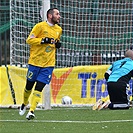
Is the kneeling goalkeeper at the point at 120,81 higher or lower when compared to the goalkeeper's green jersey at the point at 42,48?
lower

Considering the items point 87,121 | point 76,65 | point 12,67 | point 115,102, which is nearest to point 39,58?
point 87,121

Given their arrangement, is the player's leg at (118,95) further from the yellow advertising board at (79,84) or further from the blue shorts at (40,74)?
the yellow advertising board at (79,84)

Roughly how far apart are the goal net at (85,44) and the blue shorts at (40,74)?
3.52 meters

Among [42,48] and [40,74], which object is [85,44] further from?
[40,74]

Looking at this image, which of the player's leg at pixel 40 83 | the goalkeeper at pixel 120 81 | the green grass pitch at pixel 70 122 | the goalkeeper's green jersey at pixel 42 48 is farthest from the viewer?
the goalkeeper at pixel 120 81

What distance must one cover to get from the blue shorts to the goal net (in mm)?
3525

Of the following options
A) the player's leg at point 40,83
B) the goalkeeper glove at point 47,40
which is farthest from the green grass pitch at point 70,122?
the goalkeeper glove at point 47,40

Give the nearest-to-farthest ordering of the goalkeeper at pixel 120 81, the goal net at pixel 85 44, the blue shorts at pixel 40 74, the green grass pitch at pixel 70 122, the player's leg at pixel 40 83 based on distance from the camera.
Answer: the green grass pitch at pixel 70 122, the player's leg at pixel 40 83, the blue shorts at pixel 40 74, the goalkeeper at pixel 120 81, the goal net at pixel 85 44

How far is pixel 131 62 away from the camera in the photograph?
11.9 m

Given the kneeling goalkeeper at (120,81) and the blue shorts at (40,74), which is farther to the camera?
the kneeling goalkeeper at (120,81)

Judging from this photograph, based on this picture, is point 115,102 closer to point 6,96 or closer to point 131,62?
point 131,62

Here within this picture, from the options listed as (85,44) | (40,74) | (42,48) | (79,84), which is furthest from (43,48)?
(85,44)

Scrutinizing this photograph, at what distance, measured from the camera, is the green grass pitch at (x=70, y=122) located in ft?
27.8

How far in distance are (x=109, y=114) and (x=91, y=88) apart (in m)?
3.78
